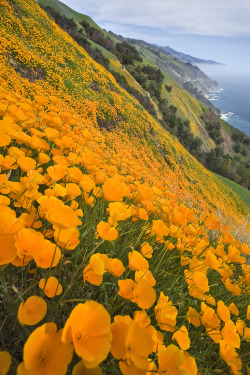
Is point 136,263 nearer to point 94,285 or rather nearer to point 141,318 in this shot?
point 141,318

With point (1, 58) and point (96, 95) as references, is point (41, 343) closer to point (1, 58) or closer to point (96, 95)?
point (1, 58)

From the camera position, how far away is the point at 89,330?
729 millimetres

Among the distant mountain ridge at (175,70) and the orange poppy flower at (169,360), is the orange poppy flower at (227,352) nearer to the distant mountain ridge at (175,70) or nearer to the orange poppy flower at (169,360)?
the orange poppy flower at (169,360)

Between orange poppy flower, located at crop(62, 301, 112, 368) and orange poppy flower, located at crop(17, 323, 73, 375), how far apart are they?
4 cm

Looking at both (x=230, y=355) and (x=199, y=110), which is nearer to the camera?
(x=230, y=355)

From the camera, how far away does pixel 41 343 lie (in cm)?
66

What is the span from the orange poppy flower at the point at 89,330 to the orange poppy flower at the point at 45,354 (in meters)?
0.04

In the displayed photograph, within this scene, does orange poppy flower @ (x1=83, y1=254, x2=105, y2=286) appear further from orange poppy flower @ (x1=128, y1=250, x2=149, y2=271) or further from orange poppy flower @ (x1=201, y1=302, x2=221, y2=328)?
orange poppy flower @ (x1=201, y1=302, x2=221, y2=328)

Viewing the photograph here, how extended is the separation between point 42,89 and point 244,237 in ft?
26.6

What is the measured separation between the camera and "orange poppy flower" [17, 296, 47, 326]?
78cm

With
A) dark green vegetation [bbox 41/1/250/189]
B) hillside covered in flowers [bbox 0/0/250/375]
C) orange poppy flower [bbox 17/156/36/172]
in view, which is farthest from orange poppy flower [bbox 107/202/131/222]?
dark green vegetation [bbox 41/1/250/189]

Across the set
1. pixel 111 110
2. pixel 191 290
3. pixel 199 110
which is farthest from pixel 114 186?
pixel 199 110

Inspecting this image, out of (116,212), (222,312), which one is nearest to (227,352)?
(222,312)

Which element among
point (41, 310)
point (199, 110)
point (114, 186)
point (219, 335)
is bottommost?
point (219, 335)
